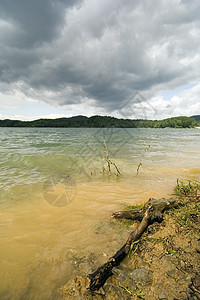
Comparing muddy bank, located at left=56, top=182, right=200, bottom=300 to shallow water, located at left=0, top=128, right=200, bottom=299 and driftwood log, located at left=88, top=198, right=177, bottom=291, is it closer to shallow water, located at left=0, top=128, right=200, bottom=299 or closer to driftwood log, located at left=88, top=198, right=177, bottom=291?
driftwood log, located at left=88, top=198, right=177, bottom=291

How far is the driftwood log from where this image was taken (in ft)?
6.69

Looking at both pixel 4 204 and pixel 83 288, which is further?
pixel 4 204

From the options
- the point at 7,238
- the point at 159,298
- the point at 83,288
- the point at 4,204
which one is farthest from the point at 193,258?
the point at 4,204

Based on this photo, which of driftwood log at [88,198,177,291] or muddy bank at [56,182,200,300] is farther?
driftwood log at [88,198,177,291]

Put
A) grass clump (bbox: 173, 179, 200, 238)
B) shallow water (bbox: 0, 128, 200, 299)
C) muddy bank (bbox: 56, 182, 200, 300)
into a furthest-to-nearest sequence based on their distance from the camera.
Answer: grass clump (bbox: 173, 179, 200, 238) < shallow water (bbox: 0, 128, 200, 299) < muddy bank (bbox: 56, 182, 200, 300)

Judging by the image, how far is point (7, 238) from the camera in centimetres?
331

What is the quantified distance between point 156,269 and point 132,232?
66 centimetres

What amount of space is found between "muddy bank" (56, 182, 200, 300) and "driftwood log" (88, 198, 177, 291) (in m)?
0.07

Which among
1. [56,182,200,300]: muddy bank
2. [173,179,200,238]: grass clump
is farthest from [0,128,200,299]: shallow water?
[173,179,200,238]: grass clump

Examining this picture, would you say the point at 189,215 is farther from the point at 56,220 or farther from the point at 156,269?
the point at 56,220

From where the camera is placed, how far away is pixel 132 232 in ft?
8.84

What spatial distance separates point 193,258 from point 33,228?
3476mm

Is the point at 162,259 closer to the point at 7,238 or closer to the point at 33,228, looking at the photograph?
the point at 33,228

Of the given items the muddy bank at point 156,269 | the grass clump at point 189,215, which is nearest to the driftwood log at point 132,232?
the muddy bank at point 156,269
